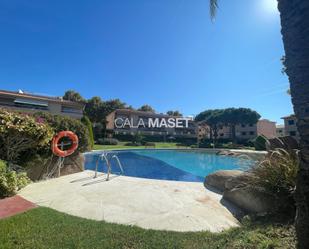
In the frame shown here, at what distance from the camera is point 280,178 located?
3914 millimetres

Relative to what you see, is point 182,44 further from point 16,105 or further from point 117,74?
point 16,105

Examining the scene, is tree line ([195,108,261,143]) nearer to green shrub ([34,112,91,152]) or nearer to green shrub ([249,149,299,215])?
green shrub ([34,112,91,152])

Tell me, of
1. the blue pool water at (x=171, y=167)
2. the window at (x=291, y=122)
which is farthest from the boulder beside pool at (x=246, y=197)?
the window at (x=291, y=122)

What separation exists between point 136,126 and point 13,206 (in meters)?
42.0

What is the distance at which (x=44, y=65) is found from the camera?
66.8 feet

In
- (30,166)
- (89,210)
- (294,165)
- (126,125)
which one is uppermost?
(126,125)

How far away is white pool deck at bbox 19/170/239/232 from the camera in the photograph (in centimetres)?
398

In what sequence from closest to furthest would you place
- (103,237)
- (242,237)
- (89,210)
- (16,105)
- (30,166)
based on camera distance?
(242,237)
(103,237)
(89,210)
(30,166)
(16,105)

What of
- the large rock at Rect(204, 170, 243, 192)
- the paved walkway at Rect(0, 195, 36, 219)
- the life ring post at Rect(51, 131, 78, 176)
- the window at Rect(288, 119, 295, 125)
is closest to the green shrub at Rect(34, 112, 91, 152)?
the life ring post at Rect(51, 131, 78, 176)

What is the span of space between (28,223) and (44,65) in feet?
68.2

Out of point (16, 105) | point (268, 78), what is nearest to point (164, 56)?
point (268, 78)

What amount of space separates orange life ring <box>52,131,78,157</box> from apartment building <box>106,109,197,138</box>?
109 ft

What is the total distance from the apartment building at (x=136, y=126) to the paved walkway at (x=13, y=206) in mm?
36674

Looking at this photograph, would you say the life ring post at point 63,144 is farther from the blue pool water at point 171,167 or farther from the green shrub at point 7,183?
the blue pool water at point 171,167
